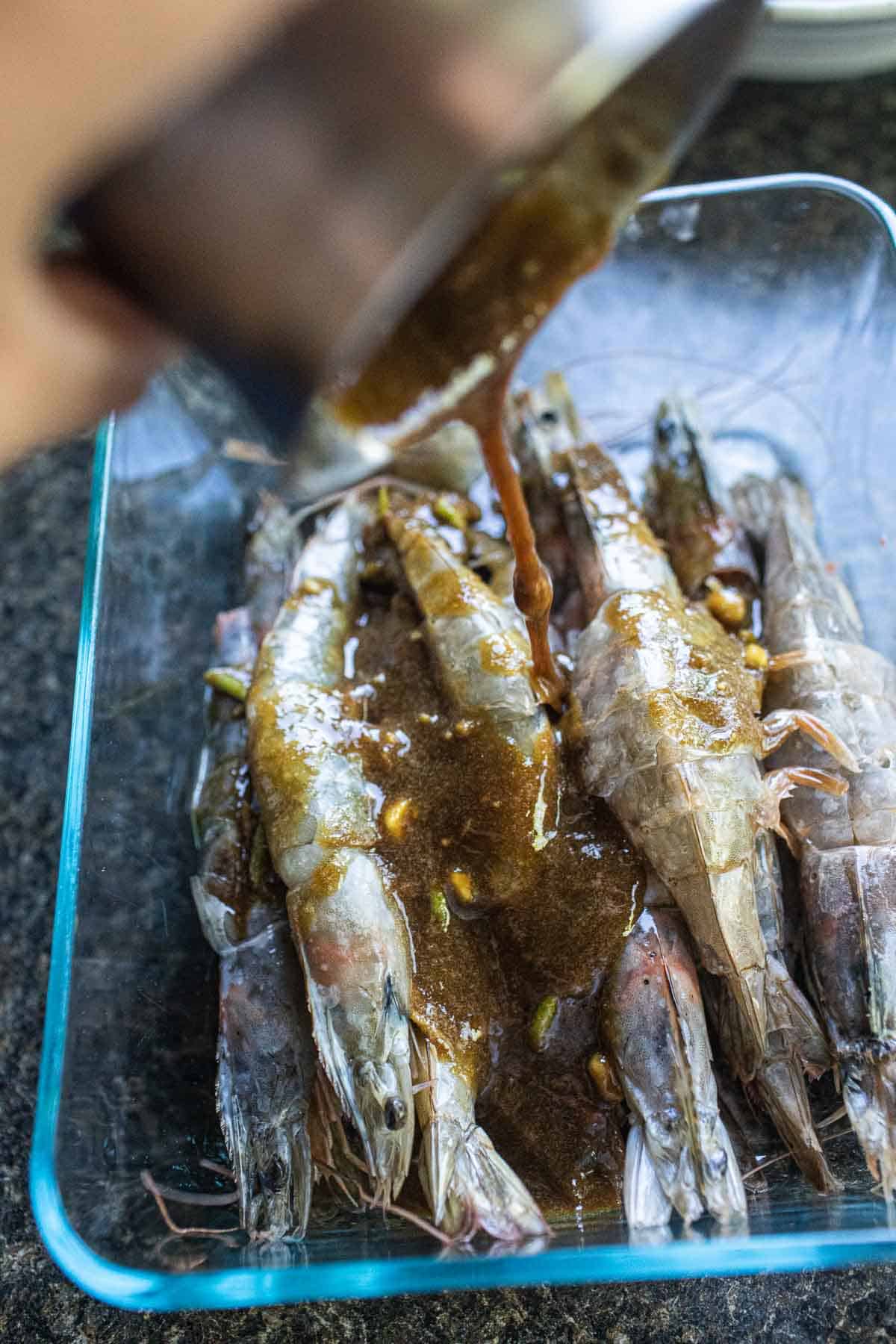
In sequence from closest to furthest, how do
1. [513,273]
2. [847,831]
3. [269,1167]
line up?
1. [513,273]
2. [269,1167]
3. [847,831]

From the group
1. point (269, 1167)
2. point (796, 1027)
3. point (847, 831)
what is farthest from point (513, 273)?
point (269, 1167)

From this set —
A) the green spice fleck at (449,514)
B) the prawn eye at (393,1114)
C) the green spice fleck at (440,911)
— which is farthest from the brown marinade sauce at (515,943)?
the green spice fleck at (449,514)

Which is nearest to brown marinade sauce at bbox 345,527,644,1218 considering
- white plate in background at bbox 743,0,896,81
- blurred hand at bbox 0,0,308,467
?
blurred hand at bbox 0,0,308,467

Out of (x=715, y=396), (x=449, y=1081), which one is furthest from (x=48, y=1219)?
(x=715, y=396)

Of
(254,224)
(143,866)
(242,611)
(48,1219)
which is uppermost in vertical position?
(254,224)

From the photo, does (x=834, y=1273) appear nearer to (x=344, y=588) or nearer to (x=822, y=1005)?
(x=822, y=1005)

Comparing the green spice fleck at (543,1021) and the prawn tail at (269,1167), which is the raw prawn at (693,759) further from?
the prawn tail at (269,1167)

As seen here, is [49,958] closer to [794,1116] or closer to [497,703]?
[497,703]
